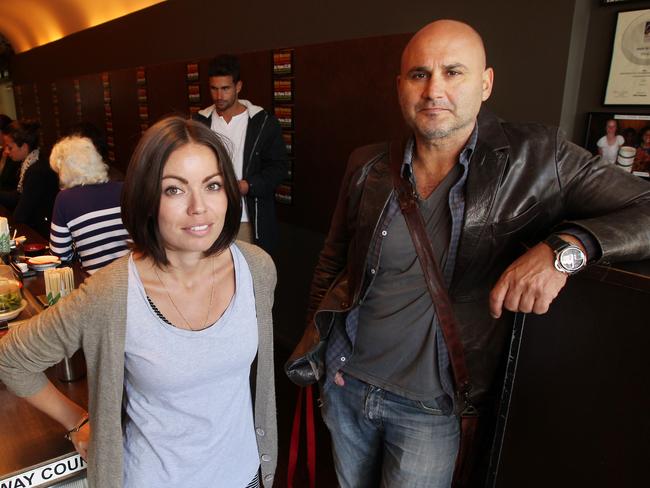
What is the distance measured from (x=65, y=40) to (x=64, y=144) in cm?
663

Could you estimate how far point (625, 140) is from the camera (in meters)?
1.73

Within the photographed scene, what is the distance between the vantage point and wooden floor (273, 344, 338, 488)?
8.18 feet

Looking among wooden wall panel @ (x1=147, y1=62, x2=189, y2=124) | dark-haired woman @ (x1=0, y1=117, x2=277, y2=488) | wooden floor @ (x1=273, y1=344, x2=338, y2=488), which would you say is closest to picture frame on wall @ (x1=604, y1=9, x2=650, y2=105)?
dark-haired woman @ (x1=0, y1=117, x2=277, y2=488)

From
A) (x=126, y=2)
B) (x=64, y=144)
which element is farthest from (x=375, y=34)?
(x=126, y=2)

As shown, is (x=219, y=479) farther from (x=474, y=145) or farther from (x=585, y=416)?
(x=474, y=145)

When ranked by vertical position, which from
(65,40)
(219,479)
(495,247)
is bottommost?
(219,479)

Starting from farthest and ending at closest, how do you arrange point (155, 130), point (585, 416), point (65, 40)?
point (65, 40) → point (155, 130) → point (585, 416)

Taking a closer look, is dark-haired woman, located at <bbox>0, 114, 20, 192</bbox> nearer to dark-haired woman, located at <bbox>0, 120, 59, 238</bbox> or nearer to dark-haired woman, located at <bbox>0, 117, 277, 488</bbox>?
dark-haired woman, located at <bbox>0, 120, 59, 238</bbox>

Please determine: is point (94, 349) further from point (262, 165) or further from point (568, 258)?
point (262, 165)

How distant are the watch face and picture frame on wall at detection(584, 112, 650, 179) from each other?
89cm

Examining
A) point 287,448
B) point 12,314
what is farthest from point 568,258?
point 287,448

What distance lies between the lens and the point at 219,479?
1.23m

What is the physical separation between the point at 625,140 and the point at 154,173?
62.2 inches

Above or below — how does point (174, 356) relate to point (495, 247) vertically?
below
